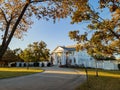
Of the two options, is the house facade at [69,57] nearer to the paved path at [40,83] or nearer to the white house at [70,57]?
the white house at [70,57]

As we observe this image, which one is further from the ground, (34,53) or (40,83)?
(34,53)

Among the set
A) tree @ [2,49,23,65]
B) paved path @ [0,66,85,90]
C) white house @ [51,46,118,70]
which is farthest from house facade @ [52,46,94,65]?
paved path @ [0,66,85,90]

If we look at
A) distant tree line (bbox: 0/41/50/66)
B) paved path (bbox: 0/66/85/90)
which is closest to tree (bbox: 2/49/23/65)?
distant tree line (bbox: 0/41/50/66)

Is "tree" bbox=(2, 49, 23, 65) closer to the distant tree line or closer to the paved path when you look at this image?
the distant tree line

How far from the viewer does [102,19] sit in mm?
16141

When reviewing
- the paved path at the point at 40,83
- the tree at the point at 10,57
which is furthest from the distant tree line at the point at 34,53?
the paved path at the point at 40,83

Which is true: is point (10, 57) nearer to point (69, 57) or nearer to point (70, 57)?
point (69, 57)

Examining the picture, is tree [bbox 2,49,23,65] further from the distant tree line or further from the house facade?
the house facade

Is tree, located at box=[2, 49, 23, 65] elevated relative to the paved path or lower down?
elevated

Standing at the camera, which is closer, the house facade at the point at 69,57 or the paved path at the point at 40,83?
the paved path at the point at 40,83

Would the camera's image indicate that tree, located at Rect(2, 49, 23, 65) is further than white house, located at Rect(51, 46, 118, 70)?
No

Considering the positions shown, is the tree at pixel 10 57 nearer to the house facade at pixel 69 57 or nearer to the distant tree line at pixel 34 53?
the distant tree line at pixel 34 53

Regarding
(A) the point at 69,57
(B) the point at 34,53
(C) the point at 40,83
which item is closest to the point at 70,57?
(A) the point at 69,57

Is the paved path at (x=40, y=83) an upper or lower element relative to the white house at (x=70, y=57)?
lower
